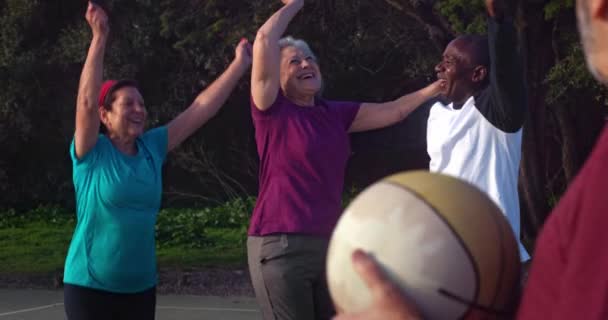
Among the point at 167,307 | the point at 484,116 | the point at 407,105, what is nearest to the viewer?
the point at 484,116

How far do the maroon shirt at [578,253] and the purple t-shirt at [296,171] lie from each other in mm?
3130

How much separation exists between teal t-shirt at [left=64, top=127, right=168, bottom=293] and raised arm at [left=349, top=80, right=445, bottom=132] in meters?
1.07

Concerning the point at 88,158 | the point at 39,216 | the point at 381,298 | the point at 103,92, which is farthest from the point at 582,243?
the point at 39,216

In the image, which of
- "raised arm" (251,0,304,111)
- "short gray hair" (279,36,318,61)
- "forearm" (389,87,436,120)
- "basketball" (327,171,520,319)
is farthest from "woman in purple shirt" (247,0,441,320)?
"basketball" (327,171,520,319)

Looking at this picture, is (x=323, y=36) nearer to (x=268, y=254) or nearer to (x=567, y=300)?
(x=268, y=254)

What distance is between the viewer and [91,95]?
186 inches

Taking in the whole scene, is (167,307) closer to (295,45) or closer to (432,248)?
(295,45)

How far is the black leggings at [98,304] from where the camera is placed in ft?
15.4

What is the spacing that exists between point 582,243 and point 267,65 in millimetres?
3321

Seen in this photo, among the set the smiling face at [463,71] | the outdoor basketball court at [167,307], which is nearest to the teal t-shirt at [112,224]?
the smiling face at [463,71]

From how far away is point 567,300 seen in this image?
4.10ft

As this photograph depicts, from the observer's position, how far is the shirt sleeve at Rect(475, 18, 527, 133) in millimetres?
3711

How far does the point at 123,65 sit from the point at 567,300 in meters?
14.9

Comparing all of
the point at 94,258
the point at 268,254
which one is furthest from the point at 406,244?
the point at 94,258
